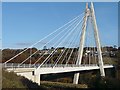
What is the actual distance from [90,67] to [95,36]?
742 centimetres

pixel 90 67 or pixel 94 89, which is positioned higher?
pixel 90 67

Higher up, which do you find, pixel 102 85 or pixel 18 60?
pixel 18 60

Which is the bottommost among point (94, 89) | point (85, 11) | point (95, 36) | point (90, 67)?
point (94, 89)

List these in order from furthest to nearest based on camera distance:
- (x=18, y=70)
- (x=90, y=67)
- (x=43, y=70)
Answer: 1. (x=90, y=67)
2. (x=43, y=70)
3. (x=18, y=70)

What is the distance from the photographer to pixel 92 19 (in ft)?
163

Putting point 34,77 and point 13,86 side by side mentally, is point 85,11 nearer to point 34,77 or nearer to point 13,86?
point 34,77

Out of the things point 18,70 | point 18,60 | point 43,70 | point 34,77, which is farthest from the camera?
point 18,60

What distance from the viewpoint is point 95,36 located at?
165ft

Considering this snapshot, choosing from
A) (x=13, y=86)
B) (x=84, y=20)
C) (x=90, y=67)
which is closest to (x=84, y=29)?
(x=84, y=20)

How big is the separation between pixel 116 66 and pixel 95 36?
21640mm

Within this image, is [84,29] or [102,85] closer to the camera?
[102,85]

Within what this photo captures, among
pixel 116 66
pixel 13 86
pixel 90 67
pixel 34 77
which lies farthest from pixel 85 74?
pixel 13 86

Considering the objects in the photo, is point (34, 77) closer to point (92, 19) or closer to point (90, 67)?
point (92, 19)

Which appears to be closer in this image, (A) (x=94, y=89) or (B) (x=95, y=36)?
(A) (x=94, y=89)
